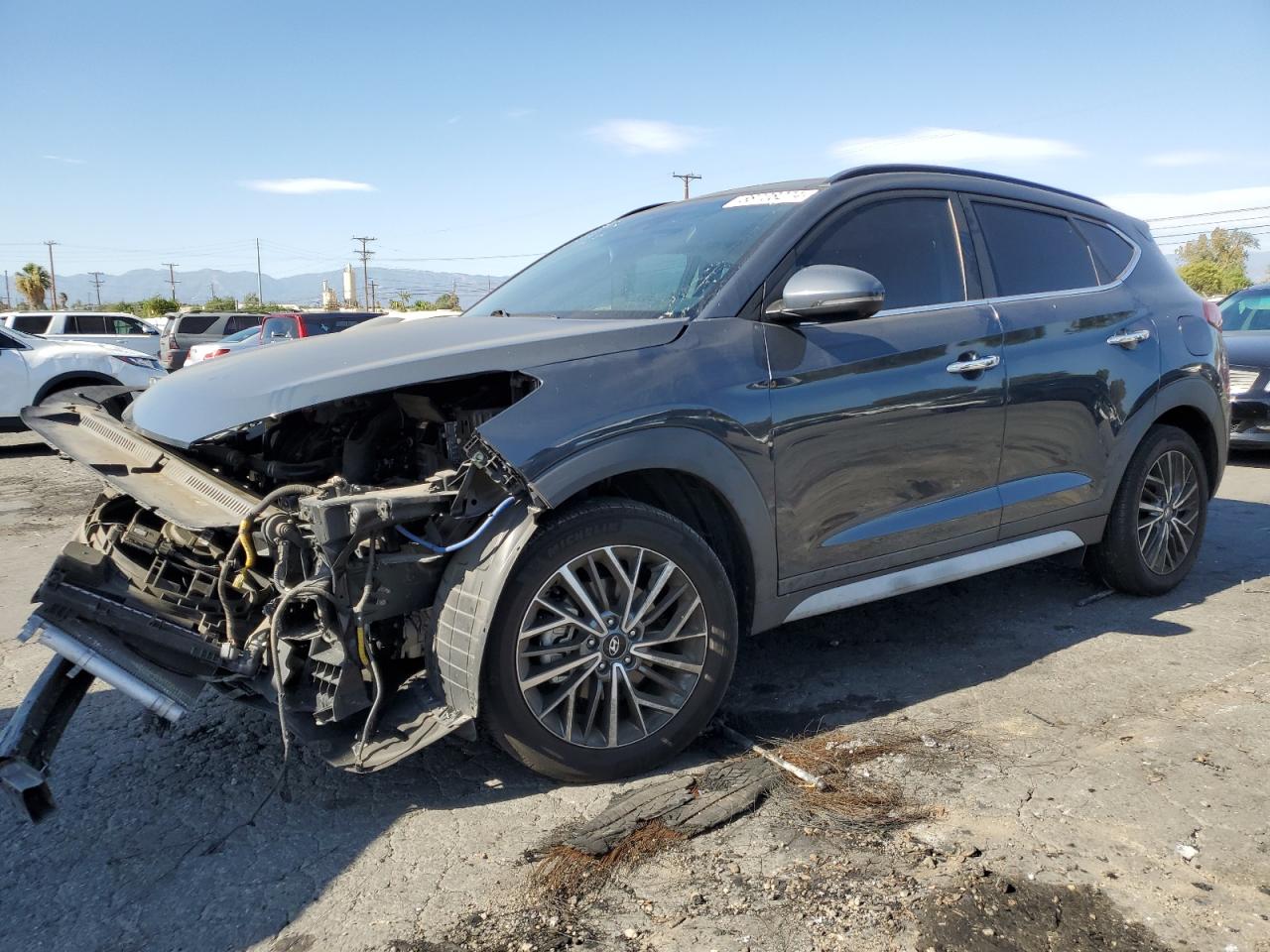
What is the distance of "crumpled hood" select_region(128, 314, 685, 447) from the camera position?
2760 millimetres

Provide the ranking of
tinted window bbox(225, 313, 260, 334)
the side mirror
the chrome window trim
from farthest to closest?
tinted window bbox(225, 313, 260, 334)
the chrome window trim
the side mirror

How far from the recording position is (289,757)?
331 cm

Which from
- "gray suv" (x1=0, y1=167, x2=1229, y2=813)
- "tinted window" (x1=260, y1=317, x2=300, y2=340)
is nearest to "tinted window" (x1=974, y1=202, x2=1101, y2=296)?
"gray suv" (x1=0, y1=167, x2=1229, y2=813)

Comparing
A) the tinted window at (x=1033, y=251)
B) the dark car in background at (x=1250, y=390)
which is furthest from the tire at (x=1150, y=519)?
the dark car in background at (x=1250, y=390)

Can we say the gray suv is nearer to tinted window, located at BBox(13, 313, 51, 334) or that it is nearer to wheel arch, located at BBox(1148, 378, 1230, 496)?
wheel arch, located at BBox(1148, 378, 1230, 496)

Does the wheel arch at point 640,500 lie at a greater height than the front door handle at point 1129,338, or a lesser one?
lesser

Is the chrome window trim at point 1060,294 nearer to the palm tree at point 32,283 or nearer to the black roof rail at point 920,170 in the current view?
the black roof rail at point 920,170

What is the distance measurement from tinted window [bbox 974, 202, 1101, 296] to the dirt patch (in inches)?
98.0

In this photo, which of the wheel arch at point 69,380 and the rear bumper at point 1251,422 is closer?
the rear bumper at point 1251,422

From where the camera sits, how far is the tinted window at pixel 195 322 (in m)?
24.5

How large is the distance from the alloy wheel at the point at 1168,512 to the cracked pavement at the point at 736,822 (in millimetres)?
454

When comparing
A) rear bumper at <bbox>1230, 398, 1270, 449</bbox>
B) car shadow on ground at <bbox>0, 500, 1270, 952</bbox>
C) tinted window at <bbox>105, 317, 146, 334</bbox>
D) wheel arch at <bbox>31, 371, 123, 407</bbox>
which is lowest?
car shadow on ground at <bbox>0, 500, 1270, 952</bbox>

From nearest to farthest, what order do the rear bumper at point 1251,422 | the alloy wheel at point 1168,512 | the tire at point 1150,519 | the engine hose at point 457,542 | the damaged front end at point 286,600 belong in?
1. the damaged front end at point 286,600
2. the engine hose at point 457,542
3. the tire at point 1150,519
4. the alloy wheel at point 1168,512
5. the rear bumper at point 1251,422

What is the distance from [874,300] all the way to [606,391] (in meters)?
0.99
